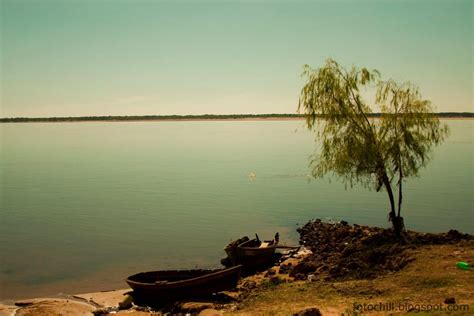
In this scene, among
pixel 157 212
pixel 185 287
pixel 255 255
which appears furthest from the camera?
pixel 157 212

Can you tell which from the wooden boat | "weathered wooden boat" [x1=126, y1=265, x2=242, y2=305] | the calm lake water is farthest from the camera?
the calm lake water

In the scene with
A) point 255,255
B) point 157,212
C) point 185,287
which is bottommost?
point 185,287

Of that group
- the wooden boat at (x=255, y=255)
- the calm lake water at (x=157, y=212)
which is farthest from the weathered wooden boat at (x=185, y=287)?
the wooden boat at (x=255, y=255)

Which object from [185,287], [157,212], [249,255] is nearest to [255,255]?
[249,255]

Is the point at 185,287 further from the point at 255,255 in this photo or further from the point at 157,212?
the point at 157,212

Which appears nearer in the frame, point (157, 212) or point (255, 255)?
point (255, 255)

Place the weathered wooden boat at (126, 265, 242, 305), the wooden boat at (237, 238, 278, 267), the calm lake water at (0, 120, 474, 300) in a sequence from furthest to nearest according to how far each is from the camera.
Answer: the calm lake water at (0, 120, 474, 300) → the wooden boat at (237, 238, 278, 267) → the weathered wooden boat at (126, 265, 242, 305)

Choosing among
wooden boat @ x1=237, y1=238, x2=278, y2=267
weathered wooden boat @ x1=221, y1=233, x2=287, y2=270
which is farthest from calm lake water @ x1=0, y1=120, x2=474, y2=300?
wooden boat @ x1=237, y1=238, x2=278, y2=267

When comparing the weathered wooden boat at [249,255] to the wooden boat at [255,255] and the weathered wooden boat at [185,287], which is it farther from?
the weathered wooden boat at [185,287]

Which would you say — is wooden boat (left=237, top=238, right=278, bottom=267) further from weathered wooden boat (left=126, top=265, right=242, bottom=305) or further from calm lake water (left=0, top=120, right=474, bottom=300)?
weathered wooden boat (left=126, top=265, right=242, bottom=305)

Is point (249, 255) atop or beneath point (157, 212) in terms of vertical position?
beneath

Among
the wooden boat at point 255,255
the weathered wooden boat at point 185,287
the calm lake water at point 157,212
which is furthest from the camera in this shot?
the calm lake water at point 157,212

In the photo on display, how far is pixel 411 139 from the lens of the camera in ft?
77.2

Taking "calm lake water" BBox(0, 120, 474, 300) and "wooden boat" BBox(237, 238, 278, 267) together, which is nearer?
"wooden boat" BBox(237, 238, 278, 267)
